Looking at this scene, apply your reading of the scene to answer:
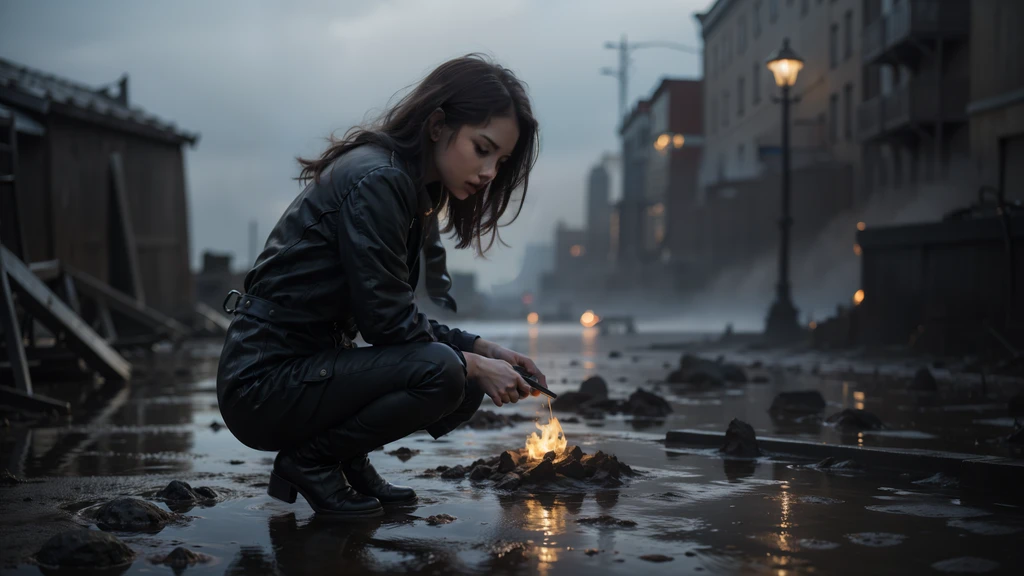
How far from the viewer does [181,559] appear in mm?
2943

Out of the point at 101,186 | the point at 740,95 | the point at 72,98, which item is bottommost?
the point at 101,186

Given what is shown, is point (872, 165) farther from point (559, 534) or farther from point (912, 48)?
point (559, 534)

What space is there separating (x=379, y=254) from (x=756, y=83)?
139ft

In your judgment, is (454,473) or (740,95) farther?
(740,95)

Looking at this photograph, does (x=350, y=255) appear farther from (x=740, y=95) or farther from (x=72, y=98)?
(x=740, y=95)

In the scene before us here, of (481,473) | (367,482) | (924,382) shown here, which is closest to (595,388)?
(924,382)

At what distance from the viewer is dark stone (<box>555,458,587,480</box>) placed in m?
4.31

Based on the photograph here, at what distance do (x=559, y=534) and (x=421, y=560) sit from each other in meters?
0.53

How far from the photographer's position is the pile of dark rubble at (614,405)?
289 inches

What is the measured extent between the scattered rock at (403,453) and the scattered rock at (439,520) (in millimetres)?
1677

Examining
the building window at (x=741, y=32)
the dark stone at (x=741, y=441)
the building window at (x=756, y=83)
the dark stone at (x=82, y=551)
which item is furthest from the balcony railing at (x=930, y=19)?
the dark stone at (x=82, y=551)

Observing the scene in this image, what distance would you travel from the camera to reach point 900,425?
6.61 metres

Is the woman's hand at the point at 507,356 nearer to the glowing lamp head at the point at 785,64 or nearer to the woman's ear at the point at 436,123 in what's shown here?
the woman's ear at the point at 436,123

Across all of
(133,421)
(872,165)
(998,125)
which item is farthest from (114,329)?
(872,165)
